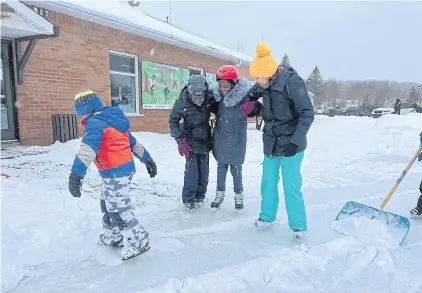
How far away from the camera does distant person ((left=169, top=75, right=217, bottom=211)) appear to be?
3.58 metres

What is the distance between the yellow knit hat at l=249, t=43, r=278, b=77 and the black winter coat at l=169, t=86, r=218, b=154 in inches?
34.9

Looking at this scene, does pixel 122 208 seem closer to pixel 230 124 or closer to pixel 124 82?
pixel 230 124

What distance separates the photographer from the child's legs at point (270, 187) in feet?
10.3

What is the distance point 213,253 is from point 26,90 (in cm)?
619

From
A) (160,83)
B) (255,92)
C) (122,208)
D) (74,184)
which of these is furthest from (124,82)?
(74,184)

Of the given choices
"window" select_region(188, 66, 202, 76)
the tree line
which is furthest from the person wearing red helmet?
the tree line

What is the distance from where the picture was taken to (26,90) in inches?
273

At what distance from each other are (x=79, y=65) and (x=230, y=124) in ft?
19.8

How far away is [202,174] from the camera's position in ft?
12.9

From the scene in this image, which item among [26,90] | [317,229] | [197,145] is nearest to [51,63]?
[26,90]

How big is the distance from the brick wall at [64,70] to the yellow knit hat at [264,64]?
6.01 meters

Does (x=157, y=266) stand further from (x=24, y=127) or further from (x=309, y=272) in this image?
(x=24, y=127)

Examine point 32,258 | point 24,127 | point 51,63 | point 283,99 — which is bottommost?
point 32,258

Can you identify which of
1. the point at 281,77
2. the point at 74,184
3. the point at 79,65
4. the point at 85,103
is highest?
the point at 79,65
